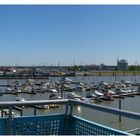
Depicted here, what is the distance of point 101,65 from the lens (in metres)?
173

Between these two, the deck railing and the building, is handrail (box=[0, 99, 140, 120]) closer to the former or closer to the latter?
the deck railing

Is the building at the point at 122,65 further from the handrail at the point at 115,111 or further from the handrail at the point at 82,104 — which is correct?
the handrail at the point at 115,111

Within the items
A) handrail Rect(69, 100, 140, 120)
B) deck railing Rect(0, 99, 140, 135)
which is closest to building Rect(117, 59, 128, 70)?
deck railing Rect(0, 99, 140, 135)

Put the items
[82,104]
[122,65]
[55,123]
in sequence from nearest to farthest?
1. [82,104]
2. [55,123]
3. [122,65]

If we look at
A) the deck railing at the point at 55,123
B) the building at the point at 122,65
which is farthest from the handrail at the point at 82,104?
the building at the point at 122,65

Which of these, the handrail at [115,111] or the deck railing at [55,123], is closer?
the handrail at [115,111]

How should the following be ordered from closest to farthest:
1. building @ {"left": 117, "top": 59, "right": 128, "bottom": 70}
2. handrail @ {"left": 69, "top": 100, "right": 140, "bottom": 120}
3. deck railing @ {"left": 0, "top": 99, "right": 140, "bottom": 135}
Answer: handrail @ {"left": 69, "top": 100, "right": 140, "bottom": 120}
deck railing @ {"left": 0, "top": 99, "right": 140, "bottom": 135}
building @ {"left": 117, "top": 59, "right": 128, "bottom": 70}

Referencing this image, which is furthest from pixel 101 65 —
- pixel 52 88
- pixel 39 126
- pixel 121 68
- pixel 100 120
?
pixel 39 126

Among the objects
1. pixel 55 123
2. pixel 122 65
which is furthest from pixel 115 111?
pixel 122 65

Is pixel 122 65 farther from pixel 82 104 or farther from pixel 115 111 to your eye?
pixel 115 111

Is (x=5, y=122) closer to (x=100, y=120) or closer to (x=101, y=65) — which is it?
(x=100, y=120)

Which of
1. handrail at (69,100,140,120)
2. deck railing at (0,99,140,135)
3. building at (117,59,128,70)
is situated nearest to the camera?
handrail at (69,100,140,120)

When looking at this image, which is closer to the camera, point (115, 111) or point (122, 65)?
point (115, 111)

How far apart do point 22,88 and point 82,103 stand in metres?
62.0
